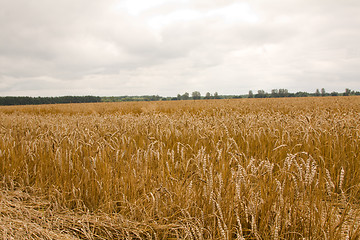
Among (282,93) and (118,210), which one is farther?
(282,93)

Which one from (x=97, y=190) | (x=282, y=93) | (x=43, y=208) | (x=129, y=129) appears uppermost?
(x=282, y=93)

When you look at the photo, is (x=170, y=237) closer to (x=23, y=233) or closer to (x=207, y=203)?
(x=207, y=203)

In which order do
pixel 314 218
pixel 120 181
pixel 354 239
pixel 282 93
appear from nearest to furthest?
pixel 354 239 → pixel 314 218 → pixel 120 181 → pixel 282 93

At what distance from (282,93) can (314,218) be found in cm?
9386

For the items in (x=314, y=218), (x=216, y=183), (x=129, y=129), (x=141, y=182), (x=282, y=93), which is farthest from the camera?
(x=282, y=93)

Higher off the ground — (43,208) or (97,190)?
(97,190)

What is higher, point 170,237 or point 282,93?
point 282,93

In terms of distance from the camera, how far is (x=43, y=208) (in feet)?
9.01

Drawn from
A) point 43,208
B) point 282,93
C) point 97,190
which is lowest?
point 43,208

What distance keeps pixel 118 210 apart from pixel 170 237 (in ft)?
2.80

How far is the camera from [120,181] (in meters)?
2.71

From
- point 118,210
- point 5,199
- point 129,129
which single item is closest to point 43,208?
point 5,199

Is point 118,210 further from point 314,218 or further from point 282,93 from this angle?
point 282,93

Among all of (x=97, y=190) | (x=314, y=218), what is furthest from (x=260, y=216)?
(x=97, y=190)
